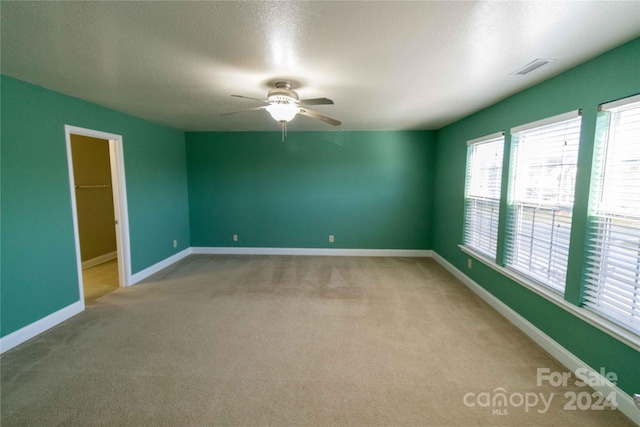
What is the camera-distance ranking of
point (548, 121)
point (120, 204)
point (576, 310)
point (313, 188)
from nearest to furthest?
point (576, 310) → point (548, 121) → point (120, 204) → point (313, 188)

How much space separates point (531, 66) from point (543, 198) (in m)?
1.17

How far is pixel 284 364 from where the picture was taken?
7.30 feet

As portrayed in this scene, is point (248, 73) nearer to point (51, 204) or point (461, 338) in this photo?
point (51, 204)

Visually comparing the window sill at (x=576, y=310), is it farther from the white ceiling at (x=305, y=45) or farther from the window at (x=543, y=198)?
the white ceiling at (x=305, y=45)

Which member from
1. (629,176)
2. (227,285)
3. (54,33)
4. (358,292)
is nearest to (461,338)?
(358,292)

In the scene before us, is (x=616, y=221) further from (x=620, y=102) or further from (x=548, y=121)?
(x=548, y=121)

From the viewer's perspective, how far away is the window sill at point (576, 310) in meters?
1.73

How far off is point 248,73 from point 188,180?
373 centimetres

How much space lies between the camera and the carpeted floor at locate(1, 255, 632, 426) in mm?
1756

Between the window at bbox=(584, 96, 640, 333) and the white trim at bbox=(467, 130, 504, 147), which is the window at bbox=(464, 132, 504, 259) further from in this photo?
the window at bbox=(584, 96, 640, 333)

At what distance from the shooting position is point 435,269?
4.58m

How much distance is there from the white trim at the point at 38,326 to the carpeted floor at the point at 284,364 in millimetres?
89

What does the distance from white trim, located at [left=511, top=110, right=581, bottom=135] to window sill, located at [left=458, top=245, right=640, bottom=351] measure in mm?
1464

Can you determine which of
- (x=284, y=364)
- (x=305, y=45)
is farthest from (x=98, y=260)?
(x=305, y=45)
